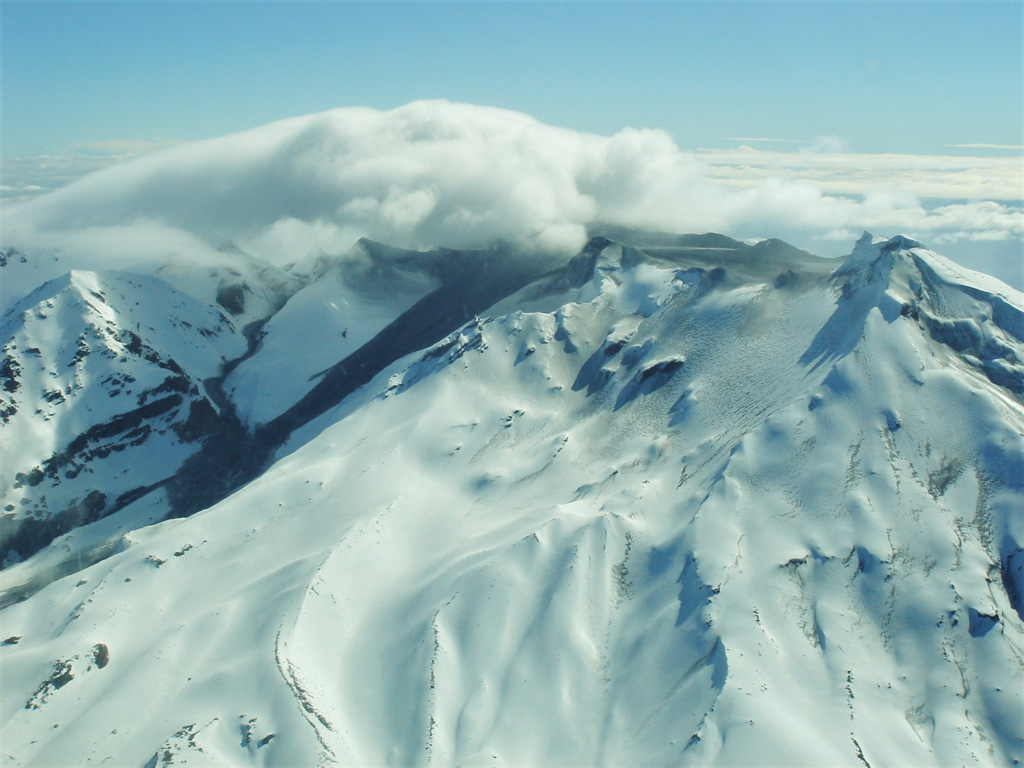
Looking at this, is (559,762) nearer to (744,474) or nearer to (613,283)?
(744,474)

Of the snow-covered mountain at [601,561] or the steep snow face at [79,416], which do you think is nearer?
the snow-covered mountain at [601,561]

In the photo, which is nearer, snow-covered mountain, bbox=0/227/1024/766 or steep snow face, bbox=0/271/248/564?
snow-covered mountain, bbox=0/227/1024/766

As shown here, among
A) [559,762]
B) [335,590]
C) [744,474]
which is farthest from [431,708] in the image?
[744,474]

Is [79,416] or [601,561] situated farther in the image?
[79,416]

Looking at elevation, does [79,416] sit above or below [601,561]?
below
